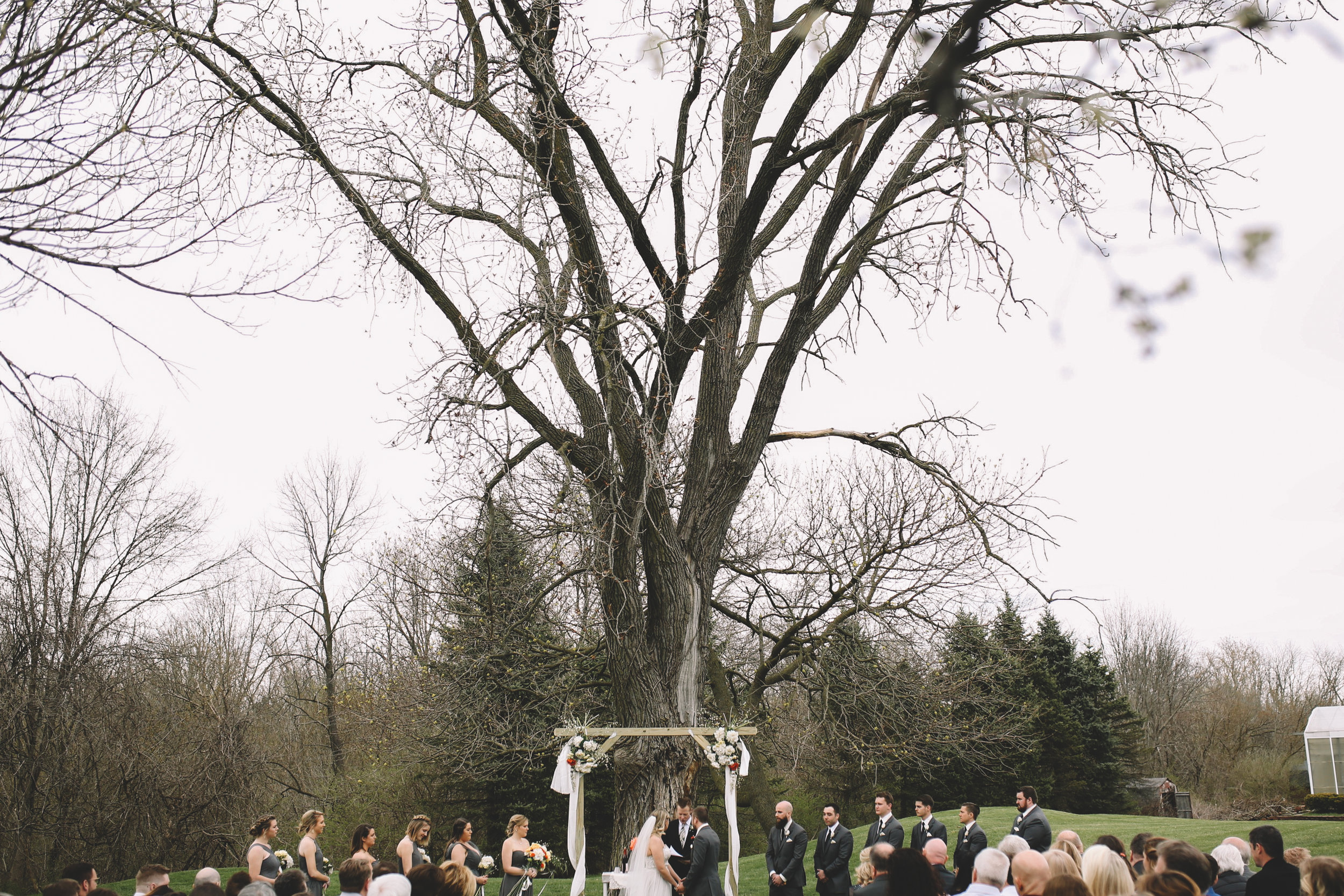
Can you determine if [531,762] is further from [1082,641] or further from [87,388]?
[1082,641]

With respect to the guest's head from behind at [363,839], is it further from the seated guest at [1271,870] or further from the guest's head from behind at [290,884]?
the seated guest at [1271,870]

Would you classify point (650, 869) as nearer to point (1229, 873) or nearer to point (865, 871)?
point (865, 871)

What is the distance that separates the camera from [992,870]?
18.7ft

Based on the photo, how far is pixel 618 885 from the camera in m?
9.36

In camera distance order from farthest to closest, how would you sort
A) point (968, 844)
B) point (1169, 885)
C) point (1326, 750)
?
point (1326, 750) → point (968, 844) → point (1169, 885)

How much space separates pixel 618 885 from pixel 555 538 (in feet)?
12.5

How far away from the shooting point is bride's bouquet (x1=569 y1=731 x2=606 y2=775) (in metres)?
10.0

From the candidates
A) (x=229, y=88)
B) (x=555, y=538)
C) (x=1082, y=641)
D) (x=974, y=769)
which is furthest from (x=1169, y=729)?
(x=229, y=88)

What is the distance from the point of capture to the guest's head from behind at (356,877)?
6.53 m

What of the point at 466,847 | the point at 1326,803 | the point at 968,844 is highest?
the point at 466,847

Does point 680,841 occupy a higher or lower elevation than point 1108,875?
lower

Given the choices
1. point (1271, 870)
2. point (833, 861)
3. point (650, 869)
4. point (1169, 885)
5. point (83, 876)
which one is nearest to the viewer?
point (1169, 885)

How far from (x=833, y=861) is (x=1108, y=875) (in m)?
7.10

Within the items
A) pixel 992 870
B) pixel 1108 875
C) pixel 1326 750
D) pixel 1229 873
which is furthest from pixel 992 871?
pixel 1326 750
